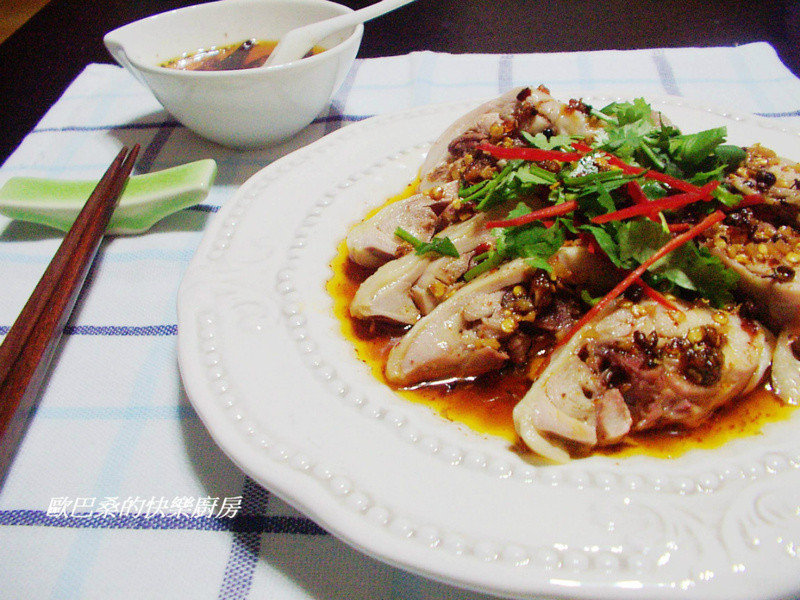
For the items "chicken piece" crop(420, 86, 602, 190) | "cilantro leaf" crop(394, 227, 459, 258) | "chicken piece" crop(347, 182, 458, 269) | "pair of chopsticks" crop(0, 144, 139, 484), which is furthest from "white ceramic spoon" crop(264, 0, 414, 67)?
"cilantro leaf" crop(394, 227, 459, 258)

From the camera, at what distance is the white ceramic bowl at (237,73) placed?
2.57 metres

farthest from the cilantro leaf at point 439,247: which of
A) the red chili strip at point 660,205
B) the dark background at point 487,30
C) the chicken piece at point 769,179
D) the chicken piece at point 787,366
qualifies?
the dark background at point 487,30

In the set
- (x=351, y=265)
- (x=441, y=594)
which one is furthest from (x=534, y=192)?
(x=441, y=594)

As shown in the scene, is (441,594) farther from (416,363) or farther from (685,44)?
(685,44)

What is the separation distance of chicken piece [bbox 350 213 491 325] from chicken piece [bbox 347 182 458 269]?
0.11 meters

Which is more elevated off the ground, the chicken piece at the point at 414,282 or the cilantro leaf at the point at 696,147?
the cilantro leaf at the point at 696,147

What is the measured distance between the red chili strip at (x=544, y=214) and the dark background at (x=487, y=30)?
296 cm

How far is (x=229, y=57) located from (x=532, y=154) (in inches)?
81.9

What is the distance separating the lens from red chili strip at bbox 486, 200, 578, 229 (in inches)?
71.4

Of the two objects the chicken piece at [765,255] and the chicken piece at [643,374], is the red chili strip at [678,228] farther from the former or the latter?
the chicken piece at [643,374]

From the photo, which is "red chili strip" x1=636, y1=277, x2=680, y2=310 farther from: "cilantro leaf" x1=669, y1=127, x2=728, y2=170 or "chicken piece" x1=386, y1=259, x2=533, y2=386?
"cilantro leaf" x1=669, y1=127, x2=728, y2=170

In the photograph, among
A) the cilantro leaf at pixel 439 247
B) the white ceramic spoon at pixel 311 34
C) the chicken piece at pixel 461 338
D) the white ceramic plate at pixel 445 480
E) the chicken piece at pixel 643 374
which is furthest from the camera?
the white ceramic spoon at pixel 311 34

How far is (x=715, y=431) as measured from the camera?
5.25 feet

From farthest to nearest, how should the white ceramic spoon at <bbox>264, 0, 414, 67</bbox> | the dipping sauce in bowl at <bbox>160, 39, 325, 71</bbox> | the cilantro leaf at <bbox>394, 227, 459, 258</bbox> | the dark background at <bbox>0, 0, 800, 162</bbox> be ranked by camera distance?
1. the dark background at <bbox>0, 0, 800, 162</bbox>
2. the dipping sauce in bowl at <bbox>160, 39, 325, 71</bbox>
3. the white ceramic spoon at <bbox>264, 0, 414, 67</bbox>
4. the cilantro leaf at <bbox>394, 227, 459, 258</bbox>
